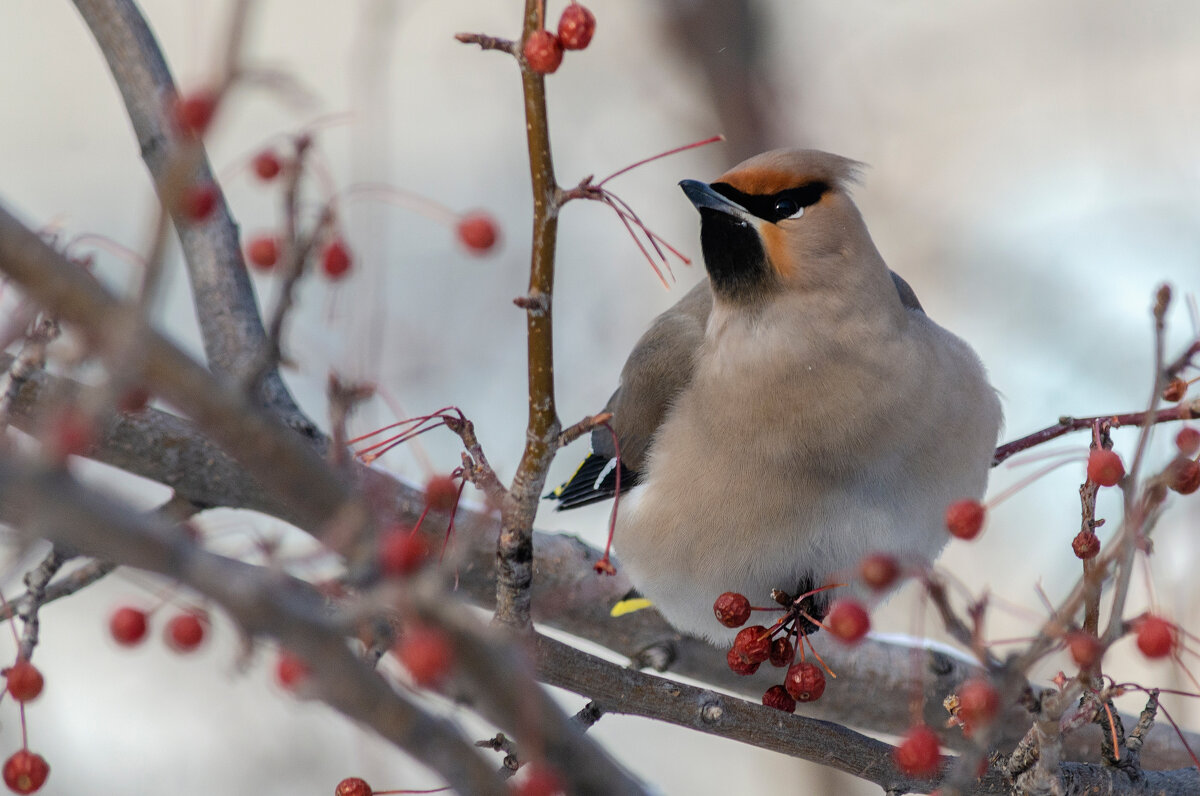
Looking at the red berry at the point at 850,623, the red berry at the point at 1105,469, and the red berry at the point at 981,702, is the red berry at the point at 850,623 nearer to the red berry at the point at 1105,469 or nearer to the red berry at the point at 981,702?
the red berry at the point at 981,702

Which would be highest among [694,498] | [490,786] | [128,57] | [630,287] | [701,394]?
[630,287]

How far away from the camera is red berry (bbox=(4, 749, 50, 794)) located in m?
2.41

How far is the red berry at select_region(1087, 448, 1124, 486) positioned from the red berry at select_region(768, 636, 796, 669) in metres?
0.89

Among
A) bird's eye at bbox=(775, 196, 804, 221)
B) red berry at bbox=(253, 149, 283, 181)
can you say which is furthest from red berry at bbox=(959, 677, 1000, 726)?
bird's eye at bbox=(775, 196, 804, 221)

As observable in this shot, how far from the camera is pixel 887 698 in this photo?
12.5 ft

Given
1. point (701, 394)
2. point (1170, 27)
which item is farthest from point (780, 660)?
point (1170, 27)

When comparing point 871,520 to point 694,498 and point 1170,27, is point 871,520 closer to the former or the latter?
point 694,498

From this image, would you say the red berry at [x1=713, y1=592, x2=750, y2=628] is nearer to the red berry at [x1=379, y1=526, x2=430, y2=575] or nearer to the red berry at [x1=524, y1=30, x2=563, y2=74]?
the red berry at [x1=379, y1=526, x2=430, y2=575]

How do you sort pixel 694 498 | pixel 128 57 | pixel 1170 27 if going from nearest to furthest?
pixel 128 57, pixel 694 498, pixel 1170 27

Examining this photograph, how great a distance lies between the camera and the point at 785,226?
3168 mm

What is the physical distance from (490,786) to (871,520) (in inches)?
86.1

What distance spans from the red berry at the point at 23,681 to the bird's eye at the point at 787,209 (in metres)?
1.92

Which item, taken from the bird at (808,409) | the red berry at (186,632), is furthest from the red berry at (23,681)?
the bird at (808,409)

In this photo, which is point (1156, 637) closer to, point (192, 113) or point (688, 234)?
point (192, 113)
